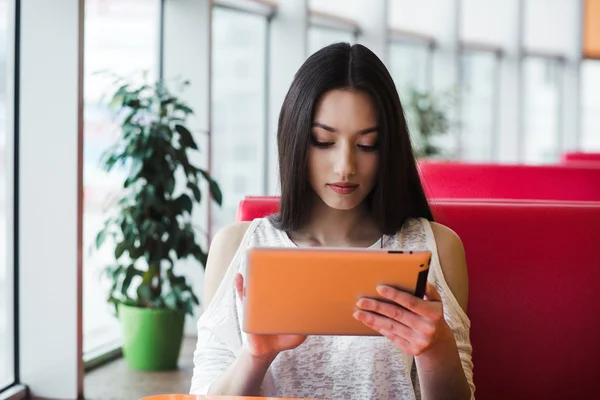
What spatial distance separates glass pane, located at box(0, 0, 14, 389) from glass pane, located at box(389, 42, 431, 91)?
19.0ft

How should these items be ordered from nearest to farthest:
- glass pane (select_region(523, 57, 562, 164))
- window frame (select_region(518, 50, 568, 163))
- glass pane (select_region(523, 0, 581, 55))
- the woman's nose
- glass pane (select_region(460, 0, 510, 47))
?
the woman's nose → glass pane (select_region(460, 0, 510, 47)) → window frame (select_region(518, 50, 568, 163)) → glass pane (select_region(523, 0, 581, 55)) → glass pane (select_region(523, 57, 562, 164))

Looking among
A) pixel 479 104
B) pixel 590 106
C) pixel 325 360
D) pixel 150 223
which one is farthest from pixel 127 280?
pixel 590 106

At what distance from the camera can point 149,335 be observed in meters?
4.10

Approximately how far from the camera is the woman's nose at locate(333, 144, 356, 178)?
5.18 ft

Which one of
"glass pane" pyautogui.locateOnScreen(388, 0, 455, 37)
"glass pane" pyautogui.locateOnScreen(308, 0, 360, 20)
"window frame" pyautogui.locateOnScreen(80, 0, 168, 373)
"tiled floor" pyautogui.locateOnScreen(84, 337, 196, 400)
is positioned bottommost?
"tiled floor" pyautogui.locateOnScreen(84, 337, 196, 400)

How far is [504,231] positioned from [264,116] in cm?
489

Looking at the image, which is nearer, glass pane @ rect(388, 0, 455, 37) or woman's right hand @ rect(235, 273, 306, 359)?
woman's right hand @ rect(235, 273, 306, 359)

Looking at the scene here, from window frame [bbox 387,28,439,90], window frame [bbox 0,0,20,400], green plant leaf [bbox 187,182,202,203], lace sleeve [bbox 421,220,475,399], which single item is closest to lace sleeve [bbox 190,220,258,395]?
lace sleeve [bbox 421,220,475,399]

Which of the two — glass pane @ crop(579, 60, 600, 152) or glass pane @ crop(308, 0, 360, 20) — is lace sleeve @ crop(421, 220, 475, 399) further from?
glass pane @ crop(579, 60, 600, 152)

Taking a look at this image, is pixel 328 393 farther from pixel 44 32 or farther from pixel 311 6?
pixel 311 6

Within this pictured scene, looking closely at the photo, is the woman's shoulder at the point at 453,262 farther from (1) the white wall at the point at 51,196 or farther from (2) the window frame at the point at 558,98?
(2) the window frame at the point at 558,98

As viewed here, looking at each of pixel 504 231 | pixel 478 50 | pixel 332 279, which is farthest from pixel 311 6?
pixel 332 279

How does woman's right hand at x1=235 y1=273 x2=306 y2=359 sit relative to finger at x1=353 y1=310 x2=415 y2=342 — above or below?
below

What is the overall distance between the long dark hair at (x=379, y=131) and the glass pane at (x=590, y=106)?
35.8 ft
